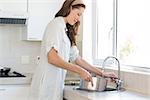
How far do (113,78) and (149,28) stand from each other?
24.2 inches

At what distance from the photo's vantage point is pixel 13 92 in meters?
3.30

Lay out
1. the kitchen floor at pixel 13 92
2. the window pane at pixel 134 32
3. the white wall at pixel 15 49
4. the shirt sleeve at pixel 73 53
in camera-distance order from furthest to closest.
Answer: the white wall at pixel 15 49 → the kitchen floor at pixel 13 92 → the window pane at pixel 134 32 → the shirt sleeve at pixel 73 53

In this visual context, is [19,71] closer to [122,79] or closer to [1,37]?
[1,37]

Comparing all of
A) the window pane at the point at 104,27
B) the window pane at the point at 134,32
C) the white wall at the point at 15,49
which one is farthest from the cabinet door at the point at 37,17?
the window pane at the point at 134,32

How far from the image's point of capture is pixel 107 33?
3.73 m

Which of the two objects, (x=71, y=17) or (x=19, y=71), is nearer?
(x=71, y=17)

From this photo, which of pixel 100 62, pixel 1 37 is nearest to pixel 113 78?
pixel 100 62

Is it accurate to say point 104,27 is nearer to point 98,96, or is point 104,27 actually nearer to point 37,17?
point 37,17

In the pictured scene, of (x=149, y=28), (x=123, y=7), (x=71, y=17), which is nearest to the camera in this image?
(x=71, y=17)

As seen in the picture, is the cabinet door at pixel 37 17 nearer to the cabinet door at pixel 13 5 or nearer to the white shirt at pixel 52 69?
the cabinet door at pixel 13 5

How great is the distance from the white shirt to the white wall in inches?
59.7

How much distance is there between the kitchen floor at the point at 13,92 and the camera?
3271mm

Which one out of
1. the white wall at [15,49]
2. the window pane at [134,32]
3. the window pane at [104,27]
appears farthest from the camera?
the white wall at [15,49]

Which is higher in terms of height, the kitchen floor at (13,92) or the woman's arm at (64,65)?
the woman's arm at (64,65)
